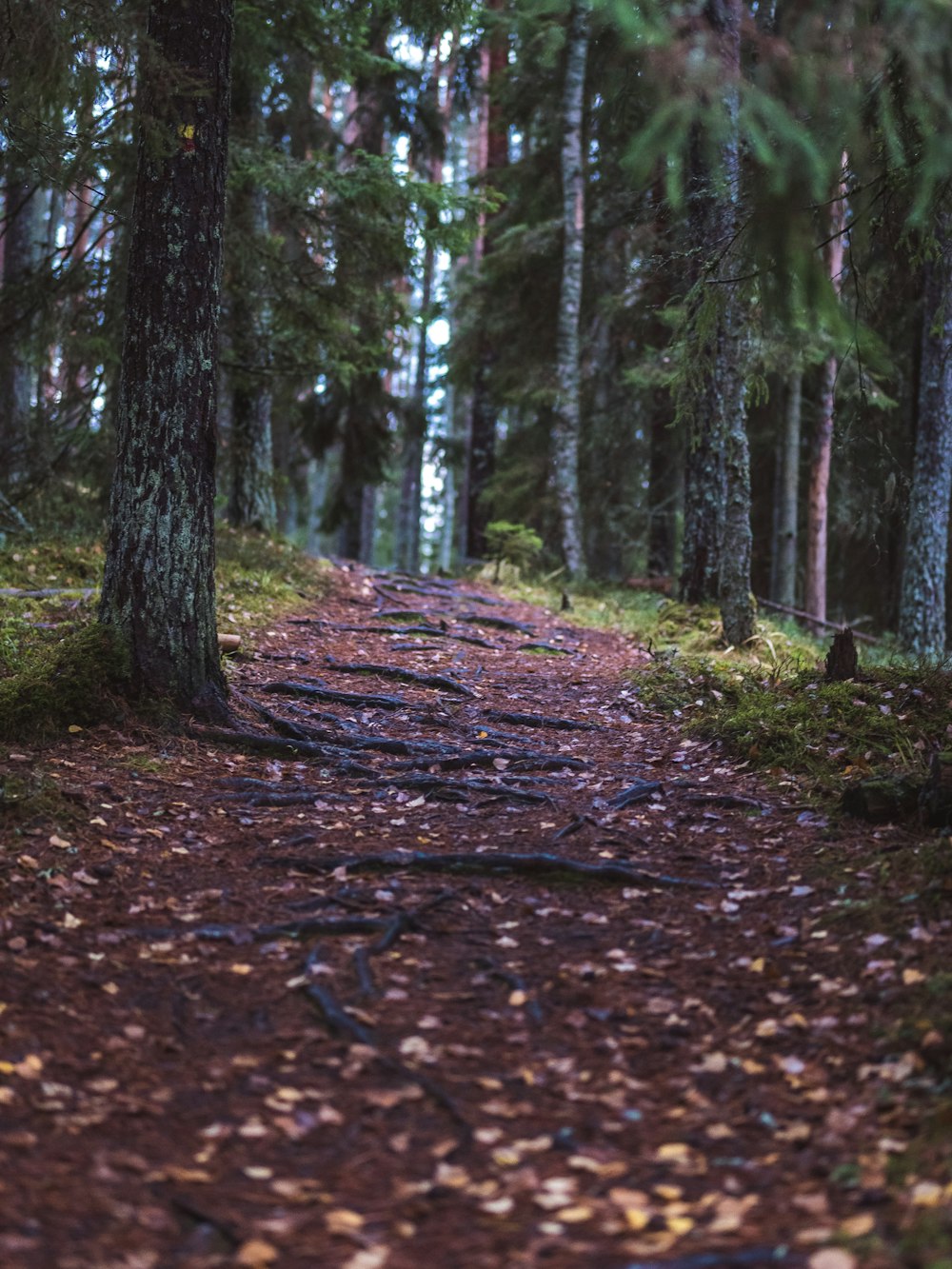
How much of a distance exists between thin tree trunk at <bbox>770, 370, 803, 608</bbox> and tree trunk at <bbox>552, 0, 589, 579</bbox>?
340 cm

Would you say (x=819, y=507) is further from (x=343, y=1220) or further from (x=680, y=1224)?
(x=343, y=1220)

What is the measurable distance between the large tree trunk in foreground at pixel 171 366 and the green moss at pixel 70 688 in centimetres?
13

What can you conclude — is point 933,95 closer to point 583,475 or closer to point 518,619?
point 518,619

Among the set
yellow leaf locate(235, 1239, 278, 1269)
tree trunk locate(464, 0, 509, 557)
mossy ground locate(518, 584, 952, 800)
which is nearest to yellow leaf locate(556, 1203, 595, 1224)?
yellow leaf locate(235, 1239, 278, 1269)

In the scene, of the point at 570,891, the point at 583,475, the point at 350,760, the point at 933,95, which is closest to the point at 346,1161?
the point at 570,891

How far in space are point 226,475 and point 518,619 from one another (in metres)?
4.84

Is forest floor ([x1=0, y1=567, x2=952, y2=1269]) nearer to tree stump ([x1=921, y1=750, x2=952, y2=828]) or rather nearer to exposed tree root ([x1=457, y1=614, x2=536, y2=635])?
tree stump ([x1=921, y1=750, x2=952, y2=828])

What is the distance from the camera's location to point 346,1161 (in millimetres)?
2855

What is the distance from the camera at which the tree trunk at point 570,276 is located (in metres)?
15.5

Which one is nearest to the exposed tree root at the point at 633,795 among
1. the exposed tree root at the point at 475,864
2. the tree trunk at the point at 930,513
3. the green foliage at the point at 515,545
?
the exposed tree root at the point at 475,864

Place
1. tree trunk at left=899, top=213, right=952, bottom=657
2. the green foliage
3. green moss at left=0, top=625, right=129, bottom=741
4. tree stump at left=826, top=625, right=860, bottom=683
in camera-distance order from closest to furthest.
A: green moss at left=0, top=625, right=129, bottom=741 < tree stump at left=826, top=625, right=860, bottom=683 < tree trunk at left=899, top=213, right=952, bottom=657 < the green foliage

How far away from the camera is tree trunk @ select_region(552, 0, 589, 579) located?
15.5m

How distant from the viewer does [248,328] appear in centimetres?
1179

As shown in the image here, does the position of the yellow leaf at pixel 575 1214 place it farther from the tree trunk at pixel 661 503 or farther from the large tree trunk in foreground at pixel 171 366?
the tree trunk at pixel 661 503
